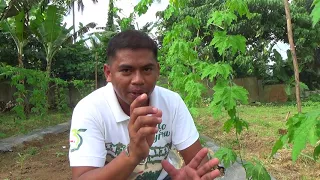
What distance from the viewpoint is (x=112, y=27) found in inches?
586

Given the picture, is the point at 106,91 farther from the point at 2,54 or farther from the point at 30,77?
the point at 2,54

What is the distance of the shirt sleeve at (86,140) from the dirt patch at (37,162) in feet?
8.25

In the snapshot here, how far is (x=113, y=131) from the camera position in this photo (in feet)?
5.82

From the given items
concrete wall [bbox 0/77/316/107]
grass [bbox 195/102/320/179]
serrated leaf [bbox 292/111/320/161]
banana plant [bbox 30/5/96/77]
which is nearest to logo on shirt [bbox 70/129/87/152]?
serrated leaf [bbox 292/111/320/161]

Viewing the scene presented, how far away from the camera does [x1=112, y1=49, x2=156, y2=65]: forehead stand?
1614mm

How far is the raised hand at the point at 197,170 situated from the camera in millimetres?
1496

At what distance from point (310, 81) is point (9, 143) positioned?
13.1 m

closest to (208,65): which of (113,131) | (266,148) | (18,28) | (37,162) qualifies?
(113,131)

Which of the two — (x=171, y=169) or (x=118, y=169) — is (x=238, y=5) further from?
(x=118, y=169)

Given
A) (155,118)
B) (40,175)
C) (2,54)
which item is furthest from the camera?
(2,54)

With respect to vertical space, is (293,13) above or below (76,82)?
above

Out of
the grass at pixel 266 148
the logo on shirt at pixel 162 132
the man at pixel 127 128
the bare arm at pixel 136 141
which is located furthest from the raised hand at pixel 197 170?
the grass at pixel 266 148

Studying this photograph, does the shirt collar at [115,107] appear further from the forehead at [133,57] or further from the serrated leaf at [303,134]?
the serrated leaf at [303,134]

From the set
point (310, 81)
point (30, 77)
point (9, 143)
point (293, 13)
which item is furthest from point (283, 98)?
point (9, 143)
